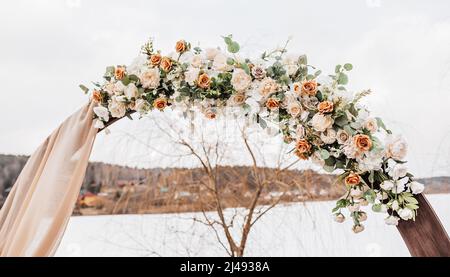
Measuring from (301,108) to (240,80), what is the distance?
0.19 m

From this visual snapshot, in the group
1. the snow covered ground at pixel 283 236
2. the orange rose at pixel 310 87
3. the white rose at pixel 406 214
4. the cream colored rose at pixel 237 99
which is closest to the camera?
the white rose at pixel 406 214

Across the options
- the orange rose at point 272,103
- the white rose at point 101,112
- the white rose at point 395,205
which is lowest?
the white rose at point 395,205

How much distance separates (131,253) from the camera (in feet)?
8.34

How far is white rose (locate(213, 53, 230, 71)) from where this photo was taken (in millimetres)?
1348

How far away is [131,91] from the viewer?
1377 millimetres

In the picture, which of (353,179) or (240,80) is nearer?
(353,179)

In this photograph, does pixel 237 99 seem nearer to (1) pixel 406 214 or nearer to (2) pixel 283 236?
(1) pixel 406 214

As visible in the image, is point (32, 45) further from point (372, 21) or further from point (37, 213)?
point (372, 21)

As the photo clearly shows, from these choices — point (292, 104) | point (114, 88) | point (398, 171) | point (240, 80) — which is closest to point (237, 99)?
point (240, 80)

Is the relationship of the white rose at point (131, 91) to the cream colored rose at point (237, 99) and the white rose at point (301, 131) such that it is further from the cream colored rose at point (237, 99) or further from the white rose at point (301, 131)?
the white rose at point (301, 131)

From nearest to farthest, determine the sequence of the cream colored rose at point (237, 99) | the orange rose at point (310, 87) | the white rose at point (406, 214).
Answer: the white rose at point (406, 214)
the orange rose at point (310, 87)
the cream colored rose at point (237, 99)

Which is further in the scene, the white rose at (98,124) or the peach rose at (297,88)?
the white rose at (98,124)

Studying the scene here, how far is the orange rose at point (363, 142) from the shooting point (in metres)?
1.15

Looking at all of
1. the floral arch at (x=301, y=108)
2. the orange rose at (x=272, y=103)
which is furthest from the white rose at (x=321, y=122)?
the orange rose at (x=272, y=103)
